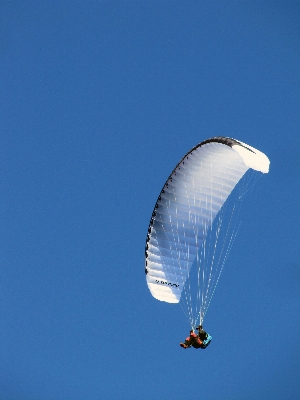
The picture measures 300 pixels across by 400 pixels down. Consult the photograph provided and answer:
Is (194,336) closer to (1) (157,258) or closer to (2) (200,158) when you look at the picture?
(1) (157,258)

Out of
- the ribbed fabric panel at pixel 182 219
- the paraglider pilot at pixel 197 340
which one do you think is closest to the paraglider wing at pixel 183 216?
the ribbed fabric panel at pixel 182 219

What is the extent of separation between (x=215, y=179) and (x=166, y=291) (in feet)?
17.0

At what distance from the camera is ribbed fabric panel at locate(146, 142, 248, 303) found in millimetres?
30891

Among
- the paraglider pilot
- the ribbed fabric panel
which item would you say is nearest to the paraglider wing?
the ribbed fabric panel

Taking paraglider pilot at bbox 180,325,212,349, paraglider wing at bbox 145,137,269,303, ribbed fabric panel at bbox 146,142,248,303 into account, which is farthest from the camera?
ribbed fabric panel at bbox 146,142,248,303

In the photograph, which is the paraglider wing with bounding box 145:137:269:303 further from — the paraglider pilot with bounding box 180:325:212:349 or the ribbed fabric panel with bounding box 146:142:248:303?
the paraglider pilot with bounding box 180:325:212:349

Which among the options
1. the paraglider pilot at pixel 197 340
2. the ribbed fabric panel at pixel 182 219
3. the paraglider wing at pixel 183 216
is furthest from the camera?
the ribbed fabric panel at pixel 182 219

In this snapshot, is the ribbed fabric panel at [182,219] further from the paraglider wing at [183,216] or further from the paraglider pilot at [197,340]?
the paraglider pilot at [197,340]

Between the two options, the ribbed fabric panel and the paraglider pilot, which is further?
the ribbed fabric panel

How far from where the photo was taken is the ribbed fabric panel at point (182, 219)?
3089 cm

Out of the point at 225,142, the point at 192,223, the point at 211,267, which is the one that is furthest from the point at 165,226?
the point at 225,142

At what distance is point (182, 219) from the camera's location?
31.5 m

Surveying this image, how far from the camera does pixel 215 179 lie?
31422mm

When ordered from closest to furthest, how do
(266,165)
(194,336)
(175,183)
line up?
(266,165), (194,336), (175,183)
